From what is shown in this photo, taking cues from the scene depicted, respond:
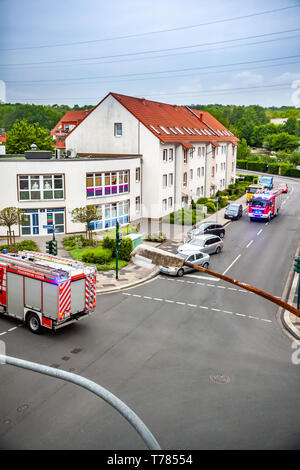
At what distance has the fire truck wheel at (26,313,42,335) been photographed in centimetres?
1722

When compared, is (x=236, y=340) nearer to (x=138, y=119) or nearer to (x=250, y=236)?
(x=250, y=236)

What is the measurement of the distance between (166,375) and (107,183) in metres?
25.6

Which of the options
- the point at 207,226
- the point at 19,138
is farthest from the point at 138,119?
the point at 19,138

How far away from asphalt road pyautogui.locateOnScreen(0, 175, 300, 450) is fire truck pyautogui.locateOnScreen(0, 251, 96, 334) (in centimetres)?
77

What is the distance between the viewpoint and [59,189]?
114 ft

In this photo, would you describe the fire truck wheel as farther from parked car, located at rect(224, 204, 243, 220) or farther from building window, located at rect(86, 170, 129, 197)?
parked car, located at rect(224, 204, 243, 220)

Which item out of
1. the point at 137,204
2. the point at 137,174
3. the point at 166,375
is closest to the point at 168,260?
the point at 166,375

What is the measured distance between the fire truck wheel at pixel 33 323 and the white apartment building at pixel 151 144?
83.1 ft

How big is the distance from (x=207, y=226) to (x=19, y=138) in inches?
1625

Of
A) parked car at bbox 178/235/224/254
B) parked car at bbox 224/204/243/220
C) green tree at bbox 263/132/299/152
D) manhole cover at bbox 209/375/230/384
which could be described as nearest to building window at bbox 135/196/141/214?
parked car at bbox 224/204/243/220

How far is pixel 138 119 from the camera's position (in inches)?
1601

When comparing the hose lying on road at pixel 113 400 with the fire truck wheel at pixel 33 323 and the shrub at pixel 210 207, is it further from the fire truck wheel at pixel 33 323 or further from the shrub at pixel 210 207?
the shrub at pixel 210 207

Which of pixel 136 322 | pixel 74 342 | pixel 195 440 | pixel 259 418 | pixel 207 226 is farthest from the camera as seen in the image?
pixel 207 226

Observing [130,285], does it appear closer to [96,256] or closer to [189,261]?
[189,261]
